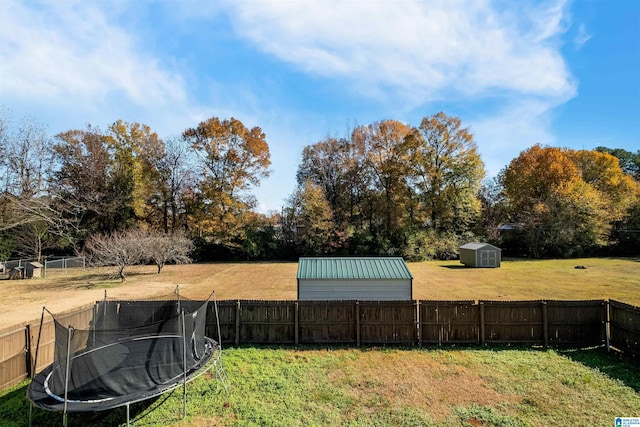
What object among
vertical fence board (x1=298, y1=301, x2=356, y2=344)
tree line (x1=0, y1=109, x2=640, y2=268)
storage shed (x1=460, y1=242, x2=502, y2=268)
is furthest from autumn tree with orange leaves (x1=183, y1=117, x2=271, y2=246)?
vertical fence board (x1=298, y1=301, x2=356, y2=344)

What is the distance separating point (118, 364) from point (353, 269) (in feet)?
24.6

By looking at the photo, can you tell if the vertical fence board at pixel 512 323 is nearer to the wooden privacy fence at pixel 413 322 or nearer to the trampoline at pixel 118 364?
the wooden privacy fence at pixel 413 322

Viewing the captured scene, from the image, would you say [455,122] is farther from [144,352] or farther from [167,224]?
[144,352]

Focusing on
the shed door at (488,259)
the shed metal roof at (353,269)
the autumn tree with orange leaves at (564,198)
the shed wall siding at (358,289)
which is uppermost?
the autumn tree with orange leaves at (564,198)

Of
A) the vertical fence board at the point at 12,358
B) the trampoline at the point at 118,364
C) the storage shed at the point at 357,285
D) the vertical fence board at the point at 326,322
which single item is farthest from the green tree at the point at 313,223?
the vertical fence board at the point at 12,358

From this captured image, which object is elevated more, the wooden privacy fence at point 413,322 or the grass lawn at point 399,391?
the wooden privacy fence at point 413,322

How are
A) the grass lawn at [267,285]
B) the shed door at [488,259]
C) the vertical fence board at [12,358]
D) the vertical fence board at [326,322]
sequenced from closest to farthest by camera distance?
the vertical fence board at [12,358]
the vertical fence board at [326,322]
the grass lawn at [267,285]
the shed door at [488,259]

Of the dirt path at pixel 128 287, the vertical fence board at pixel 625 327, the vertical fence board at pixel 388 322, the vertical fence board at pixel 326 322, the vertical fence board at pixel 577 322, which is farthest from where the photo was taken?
the dirt path at pixel 128 287

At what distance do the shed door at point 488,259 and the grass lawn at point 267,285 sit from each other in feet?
3.55

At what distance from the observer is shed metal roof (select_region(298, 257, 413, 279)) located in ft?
36.9

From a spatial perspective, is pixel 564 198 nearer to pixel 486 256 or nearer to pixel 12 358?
pixel 486 256

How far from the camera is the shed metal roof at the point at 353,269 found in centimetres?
1124

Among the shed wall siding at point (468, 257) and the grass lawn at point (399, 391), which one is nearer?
the grass lawn at point (399, 391)

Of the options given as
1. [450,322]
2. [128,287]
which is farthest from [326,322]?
[128,287]
